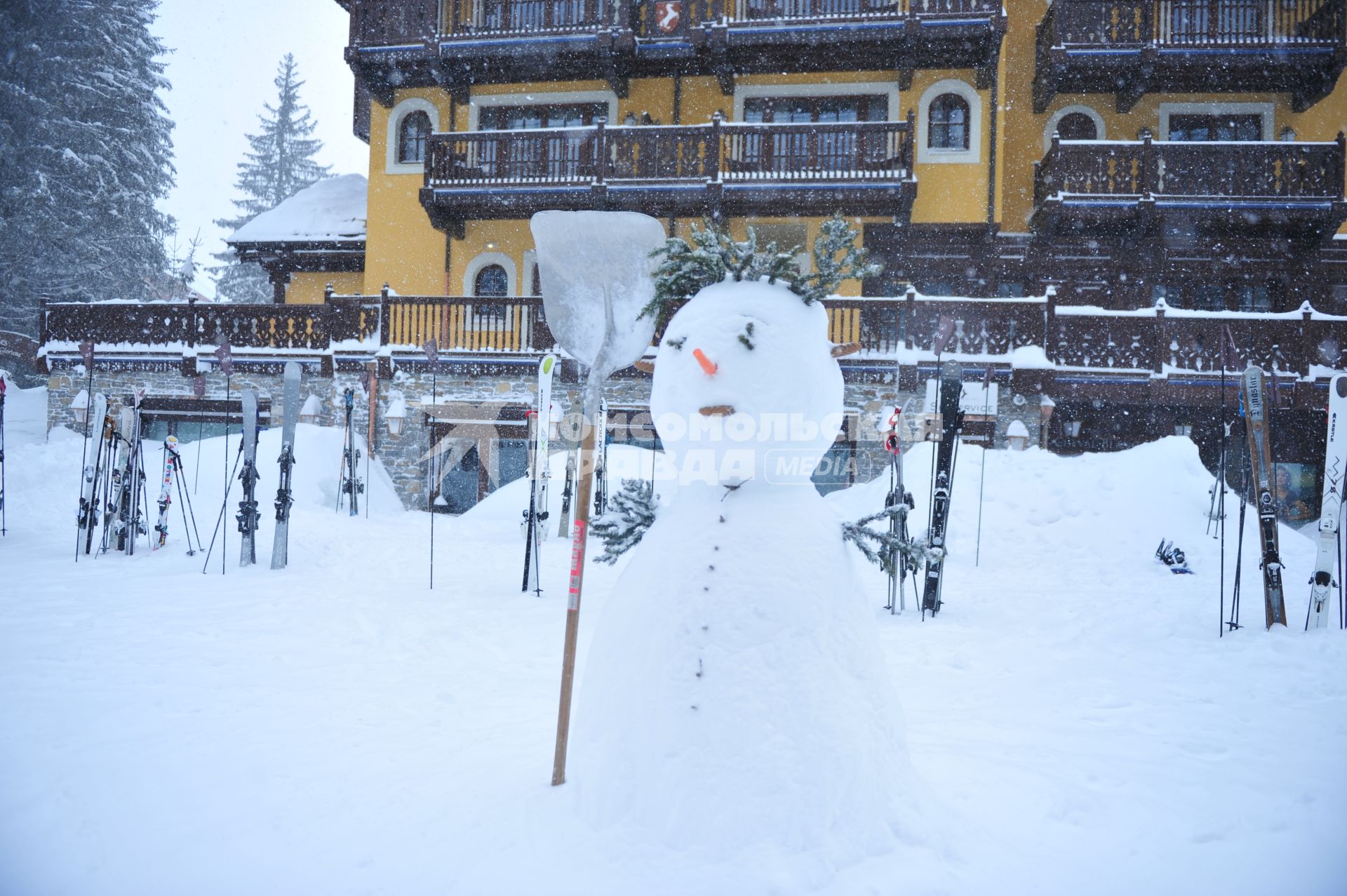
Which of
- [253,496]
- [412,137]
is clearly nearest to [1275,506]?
[253,496]

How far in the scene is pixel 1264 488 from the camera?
537cm

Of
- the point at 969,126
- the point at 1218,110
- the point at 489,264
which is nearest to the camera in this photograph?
the point at 969,126

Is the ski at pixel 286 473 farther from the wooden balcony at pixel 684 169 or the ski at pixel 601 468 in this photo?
the wooden balcony at pixel 684 169

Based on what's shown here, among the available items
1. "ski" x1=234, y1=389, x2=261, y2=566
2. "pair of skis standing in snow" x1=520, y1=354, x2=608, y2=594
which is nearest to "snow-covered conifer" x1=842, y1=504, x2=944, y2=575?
"pair of skis standing in snow" x1=520, y1=354, x2=608, y2=594

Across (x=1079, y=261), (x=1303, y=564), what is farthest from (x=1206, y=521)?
(x=1079, y=261)

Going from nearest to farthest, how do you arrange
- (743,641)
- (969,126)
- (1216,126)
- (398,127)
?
(743,641) → (969,126) → (1216,126) → (398,127)

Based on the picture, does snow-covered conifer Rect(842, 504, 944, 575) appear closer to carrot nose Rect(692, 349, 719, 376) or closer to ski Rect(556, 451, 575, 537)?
carrot nose Rect(692, 349, 719, 376)

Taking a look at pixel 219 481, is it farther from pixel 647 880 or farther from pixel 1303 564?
pixel 1303 564

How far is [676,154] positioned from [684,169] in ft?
1.05

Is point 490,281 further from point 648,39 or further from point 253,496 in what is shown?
point 253,496

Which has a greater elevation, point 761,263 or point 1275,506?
point 761,263

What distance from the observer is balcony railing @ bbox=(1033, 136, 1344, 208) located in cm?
1153

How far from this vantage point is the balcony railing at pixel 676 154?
12.1 m

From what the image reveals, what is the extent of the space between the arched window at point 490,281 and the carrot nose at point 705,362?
13481 millimetres
